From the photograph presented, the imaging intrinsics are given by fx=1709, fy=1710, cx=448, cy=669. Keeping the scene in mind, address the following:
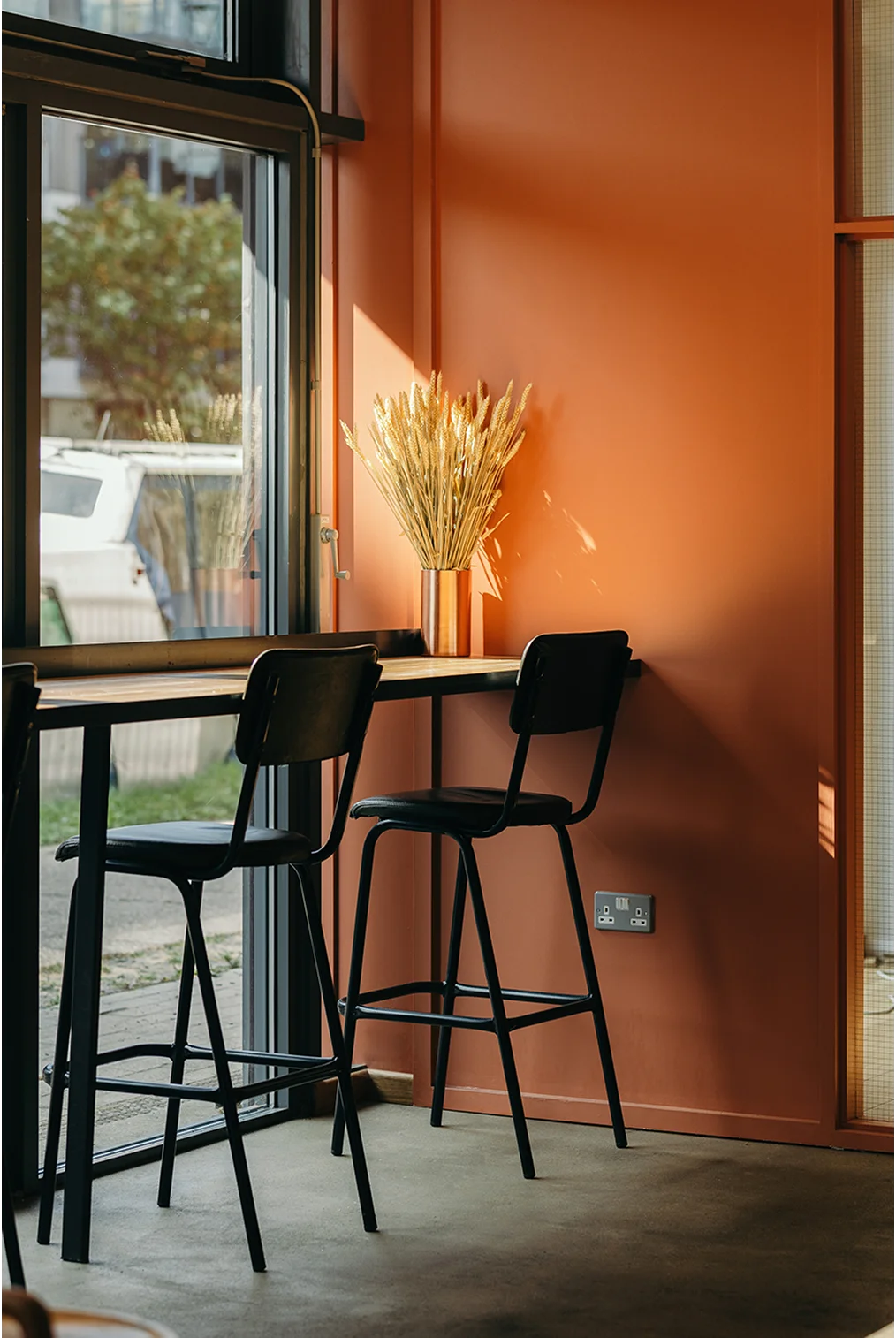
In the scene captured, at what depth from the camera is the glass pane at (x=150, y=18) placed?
11.6ft

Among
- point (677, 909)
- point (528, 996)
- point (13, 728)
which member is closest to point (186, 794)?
point (528, 996)

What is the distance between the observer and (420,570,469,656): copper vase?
4109 millimetres

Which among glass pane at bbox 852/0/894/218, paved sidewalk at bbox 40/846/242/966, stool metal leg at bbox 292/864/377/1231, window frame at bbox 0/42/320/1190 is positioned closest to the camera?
stool metal leg at bbox 292/864/377/1231

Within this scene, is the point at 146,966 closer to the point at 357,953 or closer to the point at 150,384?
the point at 357,953

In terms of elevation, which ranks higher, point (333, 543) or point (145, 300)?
point (145, 300)

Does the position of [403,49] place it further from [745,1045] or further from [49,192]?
[745,1045]

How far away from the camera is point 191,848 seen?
120 inches

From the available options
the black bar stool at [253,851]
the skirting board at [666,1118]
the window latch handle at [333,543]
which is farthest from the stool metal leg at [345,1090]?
the window latch handle at [333,543]

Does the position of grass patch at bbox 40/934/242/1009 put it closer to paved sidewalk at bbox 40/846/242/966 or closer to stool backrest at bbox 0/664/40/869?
paved sidewalk at bbox 40/846/242/966

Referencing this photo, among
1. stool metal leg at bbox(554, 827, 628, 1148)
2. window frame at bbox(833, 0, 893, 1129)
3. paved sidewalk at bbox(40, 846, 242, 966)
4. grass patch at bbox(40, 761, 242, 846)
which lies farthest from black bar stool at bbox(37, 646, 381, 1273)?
paved sidewalk at bbox(40, 846, 242, 966)

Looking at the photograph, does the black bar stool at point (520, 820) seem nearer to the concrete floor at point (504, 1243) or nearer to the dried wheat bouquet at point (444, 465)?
Result: the concrete floor at point (504, 1243)

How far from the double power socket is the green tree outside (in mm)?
1435

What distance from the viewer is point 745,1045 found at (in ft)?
12.7

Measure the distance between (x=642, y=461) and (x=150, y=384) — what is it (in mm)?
1131
